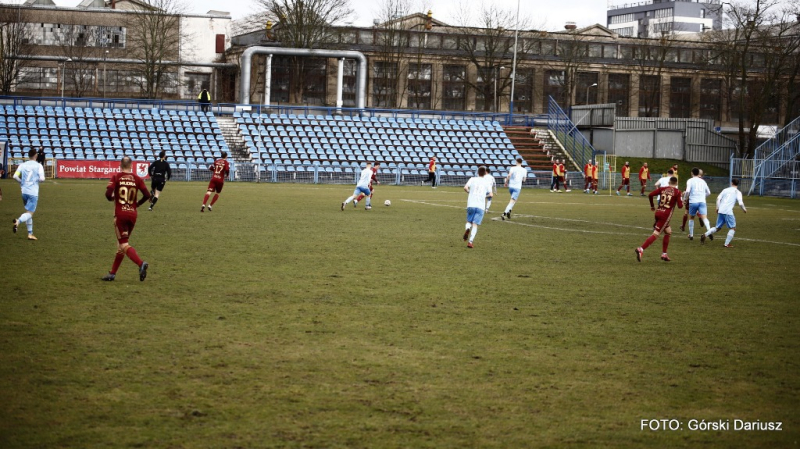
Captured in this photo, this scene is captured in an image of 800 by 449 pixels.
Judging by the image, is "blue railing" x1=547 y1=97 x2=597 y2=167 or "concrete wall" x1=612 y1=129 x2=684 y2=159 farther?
"concrete wall" x1=612 y1=129 x2=684 y2=159

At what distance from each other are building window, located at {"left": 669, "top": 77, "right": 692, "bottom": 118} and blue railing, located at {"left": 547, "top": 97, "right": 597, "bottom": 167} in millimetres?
31168

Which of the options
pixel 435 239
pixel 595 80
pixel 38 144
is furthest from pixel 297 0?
pixel 435 239

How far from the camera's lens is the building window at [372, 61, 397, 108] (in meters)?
77.7

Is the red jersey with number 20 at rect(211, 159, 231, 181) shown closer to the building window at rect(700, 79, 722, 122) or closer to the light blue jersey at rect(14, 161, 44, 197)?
the light blue jersey at rect(14, 161, 44, 197)

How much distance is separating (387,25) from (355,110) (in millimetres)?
22935

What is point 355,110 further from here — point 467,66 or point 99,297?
point 99,297

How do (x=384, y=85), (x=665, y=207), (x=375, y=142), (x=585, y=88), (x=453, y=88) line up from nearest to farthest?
(x=665, y=207) → (x=375, y=142) → (x=384, y=85) → (x=453, y=88) → (x=585, y=88)

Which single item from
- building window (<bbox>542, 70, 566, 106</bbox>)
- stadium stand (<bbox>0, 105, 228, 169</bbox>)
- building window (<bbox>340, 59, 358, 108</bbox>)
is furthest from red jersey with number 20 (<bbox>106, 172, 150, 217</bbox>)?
building window (<bbox>542, 70, 566, 106</bbox>)

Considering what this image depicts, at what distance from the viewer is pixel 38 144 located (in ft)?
148

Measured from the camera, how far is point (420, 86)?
81750 mm

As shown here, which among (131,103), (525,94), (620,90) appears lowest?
(131,103)

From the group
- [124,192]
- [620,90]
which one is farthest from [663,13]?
[124,192]

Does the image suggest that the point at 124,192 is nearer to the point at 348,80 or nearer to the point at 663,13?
the point at 348,80

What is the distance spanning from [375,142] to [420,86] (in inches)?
1143
